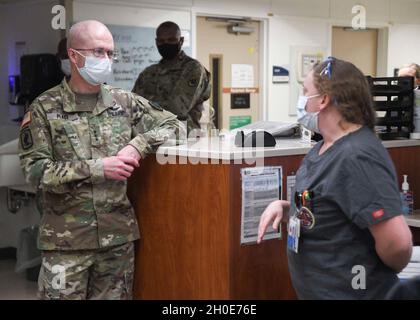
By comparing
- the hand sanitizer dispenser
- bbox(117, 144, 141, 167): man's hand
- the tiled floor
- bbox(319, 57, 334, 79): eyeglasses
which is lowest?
the tiled floor

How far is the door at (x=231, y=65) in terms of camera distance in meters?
6.05

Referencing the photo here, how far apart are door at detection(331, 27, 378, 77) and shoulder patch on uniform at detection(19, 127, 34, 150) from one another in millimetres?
5595

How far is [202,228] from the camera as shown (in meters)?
2.15

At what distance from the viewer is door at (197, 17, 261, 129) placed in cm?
605

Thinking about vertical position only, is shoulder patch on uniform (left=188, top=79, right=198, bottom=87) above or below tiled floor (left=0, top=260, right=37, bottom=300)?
above

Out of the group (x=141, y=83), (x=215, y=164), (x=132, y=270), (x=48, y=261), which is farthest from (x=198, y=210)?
(x=141, y=83)

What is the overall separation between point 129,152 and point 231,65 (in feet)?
13.8

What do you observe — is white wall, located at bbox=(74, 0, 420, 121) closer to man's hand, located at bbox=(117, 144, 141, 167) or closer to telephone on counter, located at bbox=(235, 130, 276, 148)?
man's hand, located at bbox=(117, 144, 141, 167)

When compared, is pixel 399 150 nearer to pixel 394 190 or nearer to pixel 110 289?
pixel 394 190

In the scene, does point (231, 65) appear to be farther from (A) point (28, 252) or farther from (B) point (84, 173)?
(B) point (84, 173)

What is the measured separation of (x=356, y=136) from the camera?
1.67m

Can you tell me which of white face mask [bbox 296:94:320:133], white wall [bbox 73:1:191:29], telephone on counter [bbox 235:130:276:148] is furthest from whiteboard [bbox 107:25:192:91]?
white face mask [bbox 296:94:320:133]
